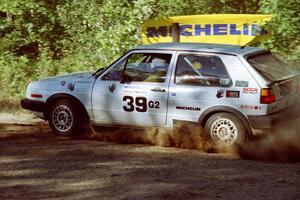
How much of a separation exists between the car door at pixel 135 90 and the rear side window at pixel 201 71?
20 cm

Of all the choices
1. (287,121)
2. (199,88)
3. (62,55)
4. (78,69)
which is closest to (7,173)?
(199,88)

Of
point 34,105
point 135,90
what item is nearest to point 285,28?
point 135,90

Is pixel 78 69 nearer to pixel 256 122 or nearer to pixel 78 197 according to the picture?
pixel 256 122

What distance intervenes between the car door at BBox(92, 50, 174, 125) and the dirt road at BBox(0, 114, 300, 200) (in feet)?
1.56

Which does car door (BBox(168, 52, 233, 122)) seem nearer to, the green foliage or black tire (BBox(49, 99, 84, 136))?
black tire (BBox(49, 99, 84, 136))

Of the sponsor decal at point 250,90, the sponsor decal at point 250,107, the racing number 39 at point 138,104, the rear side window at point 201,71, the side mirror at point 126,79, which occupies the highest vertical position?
the rear side window at point 201,71

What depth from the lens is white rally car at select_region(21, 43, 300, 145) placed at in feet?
24.7

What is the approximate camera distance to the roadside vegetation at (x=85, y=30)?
39.9ft

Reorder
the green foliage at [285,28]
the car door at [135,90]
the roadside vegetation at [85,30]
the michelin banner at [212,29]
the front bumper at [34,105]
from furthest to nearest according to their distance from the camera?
the roadside vegetation at [85,30]
the michelin banner at [212,29]
the green foliage at [285,28]
the front bumper at [34,105]
the car door at [135,90]

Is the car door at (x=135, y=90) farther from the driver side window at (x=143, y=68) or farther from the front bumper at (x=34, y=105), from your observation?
the front bumper at (x=34, y=105)

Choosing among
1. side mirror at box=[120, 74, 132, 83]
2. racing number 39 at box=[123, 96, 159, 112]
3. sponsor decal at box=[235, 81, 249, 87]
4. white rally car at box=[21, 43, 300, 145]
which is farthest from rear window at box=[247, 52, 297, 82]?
side mirror at box=[120, 74, 132, 83]

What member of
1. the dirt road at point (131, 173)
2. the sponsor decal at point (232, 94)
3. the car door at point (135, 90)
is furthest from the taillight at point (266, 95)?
the car door at point (135, 90)

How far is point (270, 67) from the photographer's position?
26.0 ft

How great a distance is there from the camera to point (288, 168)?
6.87 meters
